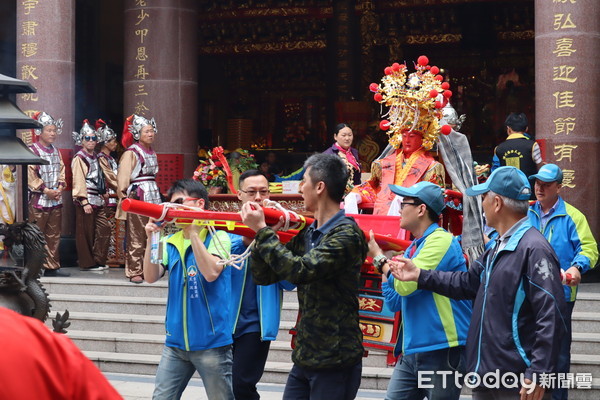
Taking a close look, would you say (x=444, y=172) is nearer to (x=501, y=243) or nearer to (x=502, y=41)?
(x=501, y=243)

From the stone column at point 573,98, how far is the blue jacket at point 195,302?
6262 mm

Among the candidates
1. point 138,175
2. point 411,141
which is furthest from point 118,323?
point 411,141

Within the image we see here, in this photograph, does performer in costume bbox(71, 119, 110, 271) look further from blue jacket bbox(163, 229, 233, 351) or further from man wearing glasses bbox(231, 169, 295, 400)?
blue jacket bbox(163, 229, 233, 351)

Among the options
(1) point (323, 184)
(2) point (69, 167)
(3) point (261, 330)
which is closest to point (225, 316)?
(3) point (261, 330)

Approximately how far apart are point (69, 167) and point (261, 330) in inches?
302

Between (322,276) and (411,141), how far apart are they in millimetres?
3545

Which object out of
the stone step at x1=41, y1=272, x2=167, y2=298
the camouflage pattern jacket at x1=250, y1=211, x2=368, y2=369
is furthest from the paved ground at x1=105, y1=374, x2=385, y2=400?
the camouflage pattern jacket at x1=250, y1=211, x2=368, y2=369

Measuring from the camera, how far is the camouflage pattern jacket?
4.26 metres

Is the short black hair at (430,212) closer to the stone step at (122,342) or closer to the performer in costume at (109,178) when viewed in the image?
the stone step at (122,342)

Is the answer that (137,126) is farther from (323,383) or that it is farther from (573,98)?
(323,383)

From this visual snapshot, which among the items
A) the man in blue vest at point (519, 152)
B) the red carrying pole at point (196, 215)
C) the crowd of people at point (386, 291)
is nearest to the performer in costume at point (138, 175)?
the man in blue vest at point (519, 152)

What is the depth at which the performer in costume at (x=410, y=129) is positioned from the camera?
24.7ft

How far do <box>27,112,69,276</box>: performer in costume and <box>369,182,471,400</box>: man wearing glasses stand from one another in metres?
7.66

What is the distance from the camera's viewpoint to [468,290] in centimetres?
477
